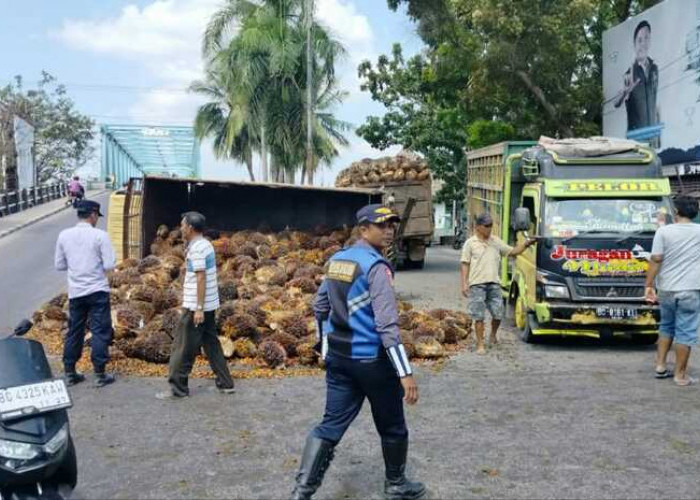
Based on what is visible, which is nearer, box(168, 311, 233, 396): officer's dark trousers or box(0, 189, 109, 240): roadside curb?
box(168, 311, 233, 396): officer's dark trousers

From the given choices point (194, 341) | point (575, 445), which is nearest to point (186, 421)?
point (194, 341)

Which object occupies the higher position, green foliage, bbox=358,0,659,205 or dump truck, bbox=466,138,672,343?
green foliage, bbox=358,0,659,205

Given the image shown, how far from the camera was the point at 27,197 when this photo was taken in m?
35.5

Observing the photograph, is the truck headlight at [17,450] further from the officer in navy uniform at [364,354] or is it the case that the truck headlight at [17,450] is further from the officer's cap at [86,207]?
the officer's cap at [86,207]

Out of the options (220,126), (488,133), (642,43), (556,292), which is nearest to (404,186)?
(488,133)

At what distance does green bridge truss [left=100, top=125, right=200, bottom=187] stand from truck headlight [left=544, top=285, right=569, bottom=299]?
48414 millimetres

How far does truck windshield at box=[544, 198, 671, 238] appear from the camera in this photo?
10312mm

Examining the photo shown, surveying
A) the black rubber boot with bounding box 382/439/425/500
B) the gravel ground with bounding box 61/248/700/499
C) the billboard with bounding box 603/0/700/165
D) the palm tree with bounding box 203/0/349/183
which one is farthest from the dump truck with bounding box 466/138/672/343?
the palm tree with bounding box 203/0/349/183

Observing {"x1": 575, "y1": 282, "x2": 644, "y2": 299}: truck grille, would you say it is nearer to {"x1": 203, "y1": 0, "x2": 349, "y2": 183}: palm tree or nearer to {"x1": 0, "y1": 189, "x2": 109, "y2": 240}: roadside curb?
{"x1": 0, "y1": 189, "x2": 109, "y2": 240}: roadside curb

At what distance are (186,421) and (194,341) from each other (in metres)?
0.88

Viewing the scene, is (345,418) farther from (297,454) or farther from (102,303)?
(102,303)

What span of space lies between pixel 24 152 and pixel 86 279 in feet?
95.6

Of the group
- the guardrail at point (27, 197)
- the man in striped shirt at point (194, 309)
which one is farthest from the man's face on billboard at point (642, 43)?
the guardrail at point (27, 197)

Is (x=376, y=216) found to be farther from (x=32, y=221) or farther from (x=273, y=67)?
(x=273, y=67)
